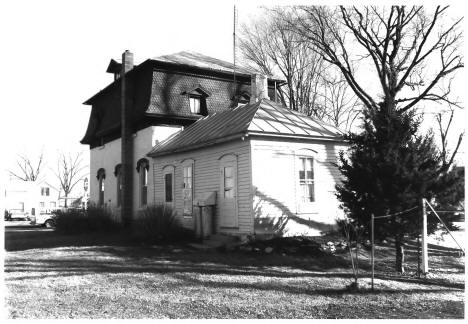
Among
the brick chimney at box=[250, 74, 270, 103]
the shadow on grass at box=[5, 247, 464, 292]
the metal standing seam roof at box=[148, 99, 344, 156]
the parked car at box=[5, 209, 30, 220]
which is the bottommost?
the parked car at box=[5, 209, 30, 220]

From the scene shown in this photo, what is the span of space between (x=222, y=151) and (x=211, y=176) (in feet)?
3.75

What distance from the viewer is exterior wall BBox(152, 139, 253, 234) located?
47.3 ft

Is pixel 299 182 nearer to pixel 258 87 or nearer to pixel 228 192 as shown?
pixel 228 192

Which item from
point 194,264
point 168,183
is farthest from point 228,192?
point 194,264

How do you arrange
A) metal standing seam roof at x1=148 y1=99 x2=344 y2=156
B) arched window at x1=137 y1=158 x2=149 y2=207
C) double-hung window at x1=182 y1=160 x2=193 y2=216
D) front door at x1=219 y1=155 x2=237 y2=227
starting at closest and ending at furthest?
metal standing seam roof at x1=148 y1=99 x2=344 y2=156 → front door at x1=219 y1=155 x2=237 y2=227 → double-hung window at x1=182 y1=160 x2=193 y2=216 → arched window at x1=137 y1=158 x2=149 y2=207

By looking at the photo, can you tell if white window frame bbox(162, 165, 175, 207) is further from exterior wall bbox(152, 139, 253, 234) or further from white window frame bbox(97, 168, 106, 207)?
white window frame bbox(97, 168, 106, 207)

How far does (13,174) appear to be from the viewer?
72562mm

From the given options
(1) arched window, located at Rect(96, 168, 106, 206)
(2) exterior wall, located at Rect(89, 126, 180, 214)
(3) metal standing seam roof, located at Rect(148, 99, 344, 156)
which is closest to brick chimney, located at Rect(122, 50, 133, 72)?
(2) exterior wall, located at Rect(89, 126, 180, 214)

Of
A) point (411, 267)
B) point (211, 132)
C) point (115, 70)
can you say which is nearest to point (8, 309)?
point (411, 267)

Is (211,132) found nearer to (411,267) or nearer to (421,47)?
(411,267)

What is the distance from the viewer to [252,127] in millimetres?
14367

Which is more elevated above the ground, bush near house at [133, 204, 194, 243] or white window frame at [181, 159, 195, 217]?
white window frame at [181, 159, 195, 217]

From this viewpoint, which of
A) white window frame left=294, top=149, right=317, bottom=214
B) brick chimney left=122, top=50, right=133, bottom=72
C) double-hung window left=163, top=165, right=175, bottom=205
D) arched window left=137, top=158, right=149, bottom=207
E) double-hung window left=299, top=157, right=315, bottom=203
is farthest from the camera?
brick chimney left=122, top=50, right=133, bottom=72

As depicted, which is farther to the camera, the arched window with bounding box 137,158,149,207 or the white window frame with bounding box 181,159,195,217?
the arched window with bounding box 137,158,149,207
